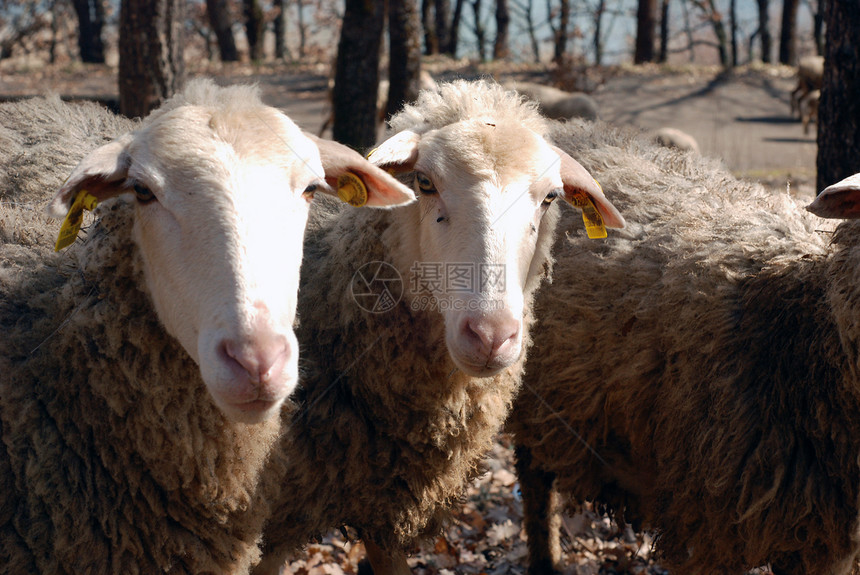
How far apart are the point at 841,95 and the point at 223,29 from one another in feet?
69.0

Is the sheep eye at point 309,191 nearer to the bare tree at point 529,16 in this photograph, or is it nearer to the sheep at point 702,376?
the sheep at point 702,376

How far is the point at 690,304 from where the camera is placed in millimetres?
3193

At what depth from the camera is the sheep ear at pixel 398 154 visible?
274 cm

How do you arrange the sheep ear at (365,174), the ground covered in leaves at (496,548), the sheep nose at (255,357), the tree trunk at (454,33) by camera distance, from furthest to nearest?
the tree trunk at (454,33) → the ground covered in leaves at (496,548) → the sheep ear at (365,174) → the sheep nose at (255,357)

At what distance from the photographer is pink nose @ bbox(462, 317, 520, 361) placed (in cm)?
232

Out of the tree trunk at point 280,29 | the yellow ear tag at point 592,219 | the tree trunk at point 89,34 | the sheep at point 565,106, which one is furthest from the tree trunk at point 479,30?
the yellow ear tag at point 592,219

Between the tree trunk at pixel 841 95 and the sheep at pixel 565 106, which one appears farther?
the sheep at pixel 565 106

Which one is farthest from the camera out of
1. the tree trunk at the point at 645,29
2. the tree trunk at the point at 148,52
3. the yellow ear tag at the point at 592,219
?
the tree trunk at the point at 645,29

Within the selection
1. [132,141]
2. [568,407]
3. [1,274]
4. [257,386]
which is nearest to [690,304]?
[568,407]

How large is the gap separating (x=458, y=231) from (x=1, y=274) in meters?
1.59

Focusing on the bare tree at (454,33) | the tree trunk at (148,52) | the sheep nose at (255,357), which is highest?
the bare tree at (454,33)

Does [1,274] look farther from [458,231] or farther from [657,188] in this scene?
[657,188]

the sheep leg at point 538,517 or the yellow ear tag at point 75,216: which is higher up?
the yellow ear tag at point 75,216

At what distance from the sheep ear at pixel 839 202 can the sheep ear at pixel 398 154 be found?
1.49 m
